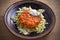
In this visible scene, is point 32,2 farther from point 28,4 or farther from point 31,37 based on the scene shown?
point 31,37

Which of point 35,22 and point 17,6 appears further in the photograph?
point 17,6

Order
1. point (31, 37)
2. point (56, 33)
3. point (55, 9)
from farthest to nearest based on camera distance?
point (55, 9) < point (56, 33) < point (31, 37)

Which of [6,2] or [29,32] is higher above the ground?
[6,2]

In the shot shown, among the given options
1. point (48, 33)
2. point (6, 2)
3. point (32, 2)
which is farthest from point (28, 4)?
point (48, 33)

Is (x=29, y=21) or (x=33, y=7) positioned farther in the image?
(x=33, y=7)

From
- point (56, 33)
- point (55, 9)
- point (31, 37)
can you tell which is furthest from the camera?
point (55, 9)

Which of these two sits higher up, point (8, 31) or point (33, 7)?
point (33, 7)

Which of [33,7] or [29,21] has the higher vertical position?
[33,7]
